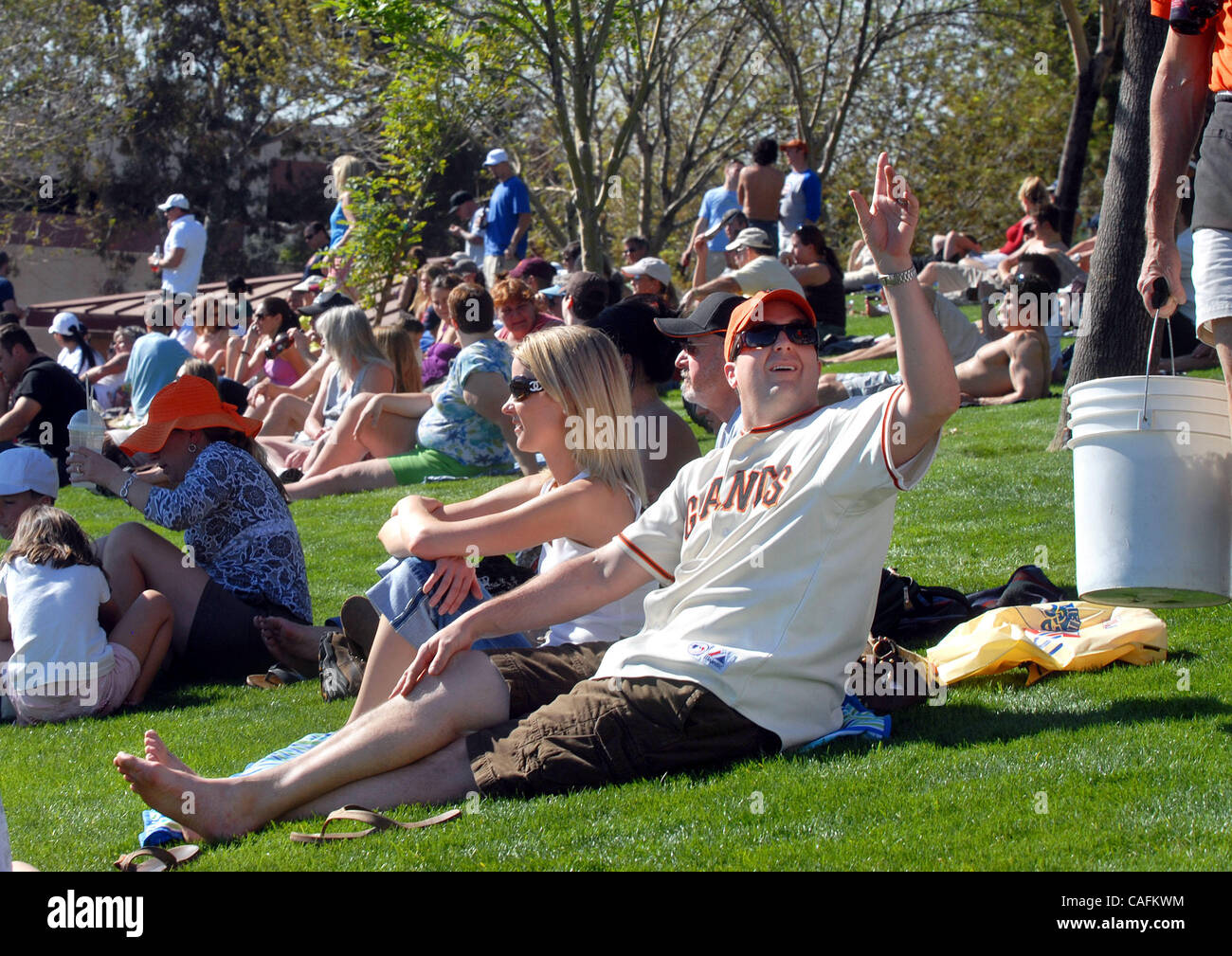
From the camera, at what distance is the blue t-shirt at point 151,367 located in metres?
12.6

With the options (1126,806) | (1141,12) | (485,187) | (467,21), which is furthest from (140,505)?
(485,187)

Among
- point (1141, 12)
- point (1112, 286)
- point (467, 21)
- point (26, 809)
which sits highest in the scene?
point (467, 21)

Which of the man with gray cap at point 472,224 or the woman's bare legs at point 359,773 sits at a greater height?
the man with gray cap at point 472,224

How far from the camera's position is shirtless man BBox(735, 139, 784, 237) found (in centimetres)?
1573

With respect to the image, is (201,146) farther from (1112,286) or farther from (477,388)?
(1112,286)

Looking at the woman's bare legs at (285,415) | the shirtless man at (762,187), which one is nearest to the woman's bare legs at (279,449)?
the woman's bare legs at (285,415)

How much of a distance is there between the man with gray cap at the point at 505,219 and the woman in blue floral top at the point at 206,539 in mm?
9544

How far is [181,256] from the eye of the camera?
→ 1664 centimetres

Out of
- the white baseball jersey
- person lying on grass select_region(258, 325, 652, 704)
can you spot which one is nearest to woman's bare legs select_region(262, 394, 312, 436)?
person lying on grass select_region(258, 325, 652, 704)

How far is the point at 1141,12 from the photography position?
808 centimetres

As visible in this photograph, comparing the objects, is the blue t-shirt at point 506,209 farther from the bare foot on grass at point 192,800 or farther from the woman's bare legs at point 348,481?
the bare foot on grass at point 192,800

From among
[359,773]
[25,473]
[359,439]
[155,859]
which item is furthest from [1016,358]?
[155,859]

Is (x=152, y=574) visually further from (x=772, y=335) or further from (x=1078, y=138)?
(x=1078, y=138)

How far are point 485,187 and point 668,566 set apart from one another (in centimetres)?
3274
